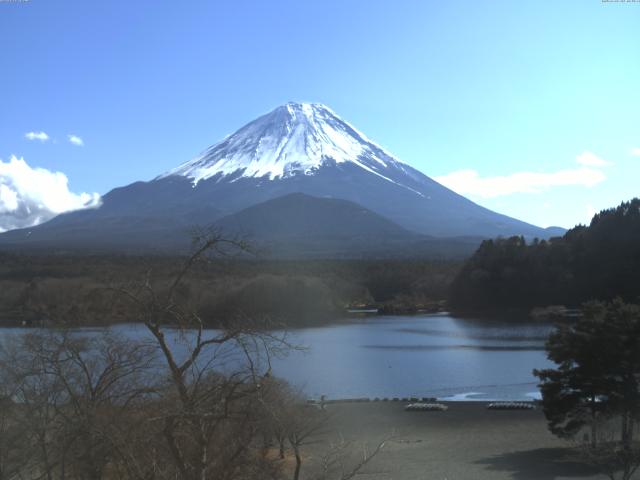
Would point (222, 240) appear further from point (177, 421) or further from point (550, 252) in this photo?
point (550, 252)

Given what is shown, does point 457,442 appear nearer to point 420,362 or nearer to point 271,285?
point 420,362

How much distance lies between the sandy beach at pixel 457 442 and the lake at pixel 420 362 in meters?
1.87

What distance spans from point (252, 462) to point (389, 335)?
87.1 feet

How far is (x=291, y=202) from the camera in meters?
94.4

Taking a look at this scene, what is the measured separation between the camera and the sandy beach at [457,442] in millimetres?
9500

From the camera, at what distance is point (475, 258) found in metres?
44.5

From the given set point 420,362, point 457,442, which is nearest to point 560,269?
point 420,362

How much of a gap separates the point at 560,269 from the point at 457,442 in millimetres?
30908

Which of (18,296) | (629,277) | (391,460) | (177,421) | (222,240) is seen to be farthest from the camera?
(629,277)

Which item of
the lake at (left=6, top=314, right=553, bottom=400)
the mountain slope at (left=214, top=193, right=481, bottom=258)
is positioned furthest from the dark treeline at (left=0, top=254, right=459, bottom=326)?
the mountain slope at (left=214, top=193, right=481, bottom=258)

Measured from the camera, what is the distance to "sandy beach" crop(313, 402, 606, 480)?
9.50 m

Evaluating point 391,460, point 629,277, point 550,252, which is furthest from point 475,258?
point 391,460

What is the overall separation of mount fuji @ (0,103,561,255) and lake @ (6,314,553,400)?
1851 inches

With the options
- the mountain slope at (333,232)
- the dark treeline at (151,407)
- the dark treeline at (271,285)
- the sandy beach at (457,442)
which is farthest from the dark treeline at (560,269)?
the dark treeline at (151,407)
